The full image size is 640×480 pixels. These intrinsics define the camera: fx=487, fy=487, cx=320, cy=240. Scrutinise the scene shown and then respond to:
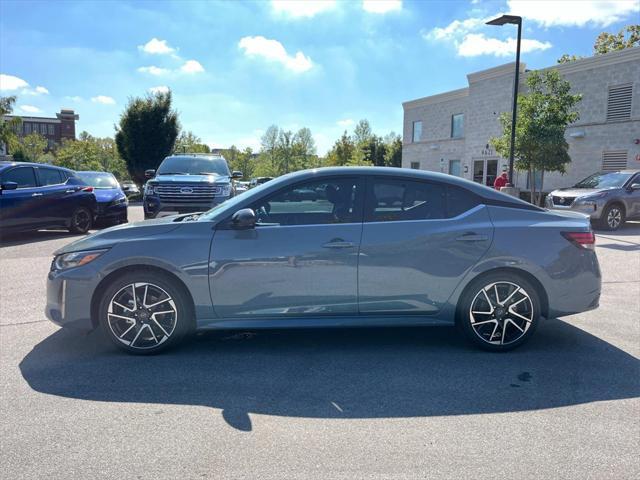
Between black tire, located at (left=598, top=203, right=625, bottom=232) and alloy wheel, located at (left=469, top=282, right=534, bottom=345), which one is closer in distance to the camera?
alloy wheel, located at (left=469, top=282, right=534, bottom=345)

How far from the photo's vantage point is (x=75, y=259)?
13.6 ft

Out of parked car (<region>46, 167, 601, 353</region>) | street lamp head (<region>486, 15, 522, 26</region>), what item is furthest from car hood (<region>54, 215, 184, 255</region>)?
street lamp head (<region>486, 15, 522, 26</region>)

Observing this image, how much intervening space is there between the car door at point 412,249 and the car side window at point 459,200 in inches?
0.7

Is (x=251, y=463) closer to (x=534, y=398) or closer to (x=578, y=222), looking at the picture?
(x=534, y=398)

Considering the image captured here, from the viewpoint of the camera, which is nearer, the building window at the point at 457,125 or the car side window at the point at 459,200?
the car side window at the point at 459,200

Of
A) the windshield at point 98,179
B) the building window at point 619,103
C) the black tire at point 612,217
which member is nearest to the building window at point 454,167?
the building window at point 619,103

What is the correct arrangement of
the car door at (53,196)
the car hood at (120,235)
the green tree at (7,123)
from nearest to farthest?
the car hood at (120,235) < the car door at (53,196) < the green tree at (7,123)

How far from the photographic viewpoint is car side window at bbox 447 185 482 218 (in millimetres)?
4344

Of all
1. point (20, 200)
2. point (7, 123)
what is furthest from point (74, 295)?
point (7, 123)

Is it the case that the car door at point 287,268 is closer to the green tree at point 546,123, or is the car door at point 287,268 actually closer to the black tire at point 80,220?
the black tire at point 80,220

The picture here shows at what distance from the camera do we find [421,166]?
3416cm

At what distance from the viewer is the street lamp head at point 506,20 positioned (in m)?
15.2

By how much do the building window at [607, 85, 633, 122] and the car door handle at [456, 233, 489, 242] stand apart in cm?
2051

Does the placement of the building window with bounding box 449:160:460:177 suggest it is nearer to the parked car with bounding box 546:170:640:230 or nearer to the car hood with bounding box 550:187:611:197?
the car hood with bounding box 550:187:611:197
